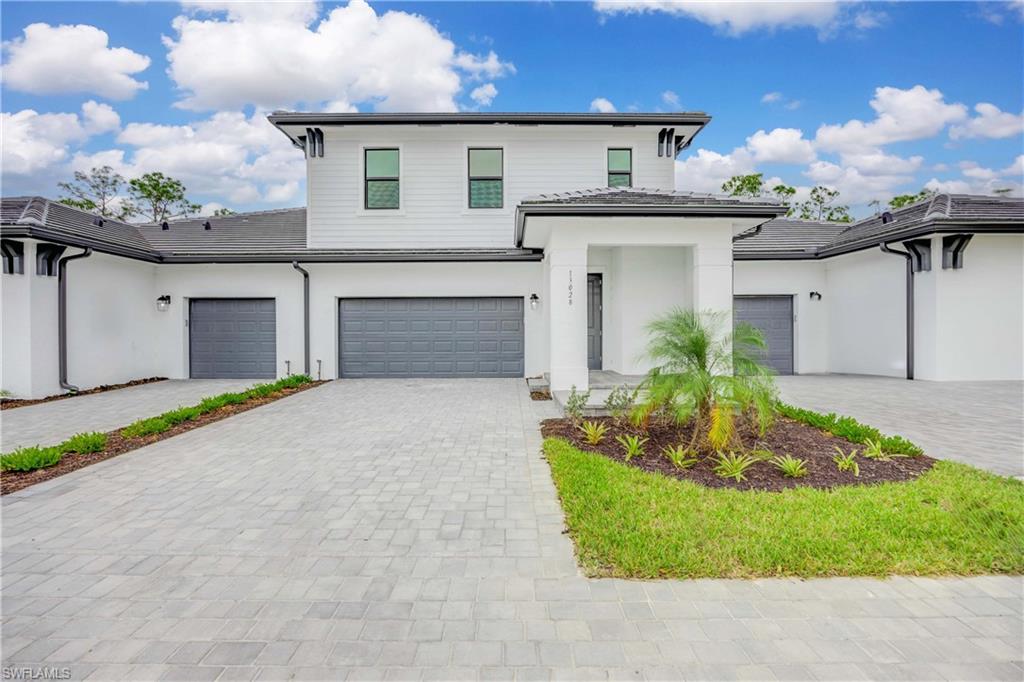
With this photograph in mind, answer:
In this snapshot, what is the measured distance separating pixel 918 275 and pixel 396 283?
12132mm

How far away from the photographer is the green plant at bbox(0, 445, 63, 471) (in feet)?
15.5

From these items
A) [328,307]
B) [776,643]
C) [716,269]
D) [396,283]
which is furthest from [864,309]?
[328,307]

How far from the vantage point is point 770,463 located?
15.0 ft

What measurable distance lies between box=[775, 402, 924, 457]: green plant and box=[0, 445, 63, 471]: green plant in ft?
26.6

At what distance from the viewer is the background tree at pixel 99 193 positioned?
24.8 m

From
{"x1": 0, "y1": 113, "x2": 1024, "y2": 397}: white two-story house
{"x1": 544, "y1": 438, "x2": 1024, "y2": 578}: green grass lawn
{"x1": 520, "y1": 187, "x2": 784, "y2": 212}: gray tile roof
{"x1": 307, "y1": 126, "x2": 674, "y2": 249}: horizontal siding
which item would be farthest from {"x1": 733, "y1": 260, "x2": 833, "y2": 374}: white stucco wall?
{"x1": 544, "y1": 438, "x2": 1024, "y2": 578}: green grass lawn

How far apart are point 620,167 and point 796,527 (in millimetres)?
11199

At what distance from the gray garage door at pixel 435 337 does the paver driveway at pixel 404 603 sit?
7775mm

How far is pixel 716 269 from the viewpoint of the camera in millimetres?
8602

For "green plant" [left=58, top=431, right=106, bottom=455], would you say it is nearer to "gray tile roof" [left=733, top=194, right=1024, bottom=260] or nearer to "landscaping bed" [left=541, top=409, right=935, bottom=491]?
"landscaping bed" [left=541, top=409, right=935, bottom=491]

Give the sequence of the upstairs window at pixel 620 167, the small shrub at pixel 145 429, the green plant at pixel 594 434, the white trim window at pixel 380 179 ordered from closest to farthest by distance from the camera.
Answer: the green plant at pixel 594 434, the small shrub at pixel 145 429, the white trim window at pixel 380 179, the upstairs window at pixel 620 167

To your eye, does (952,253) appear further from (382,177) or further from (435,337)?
(382,177)

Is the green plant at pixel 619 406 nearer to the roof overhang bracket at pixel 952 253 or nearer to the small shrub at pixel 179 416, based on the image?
the small shrub at pixel 179 416

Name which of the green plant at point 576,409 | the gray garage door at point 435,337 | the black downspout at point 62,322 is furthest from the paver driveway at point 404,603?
the gray garage door at point 435,337
